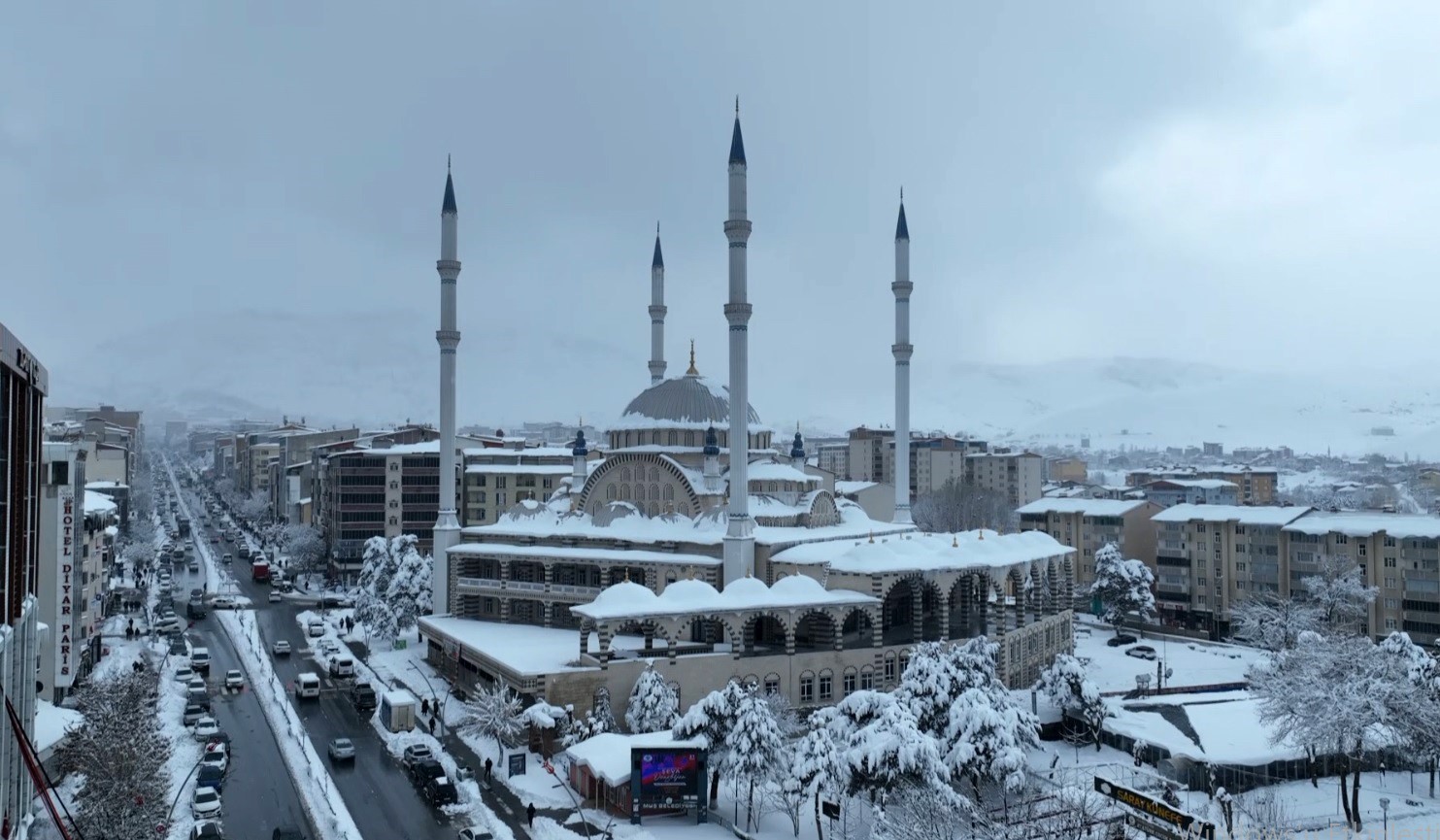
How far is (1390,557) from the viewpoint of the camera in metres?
61.2

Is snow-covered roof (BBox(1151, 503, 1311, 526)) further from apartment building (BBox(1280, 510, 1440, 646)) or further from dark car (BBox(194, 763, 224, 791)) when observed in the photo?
dark car (BBox(194, 763, 224, 791))

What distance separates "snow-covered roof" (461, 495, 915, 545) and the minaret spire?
15016 mm

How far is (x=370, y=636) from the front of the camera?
58250 millimetres

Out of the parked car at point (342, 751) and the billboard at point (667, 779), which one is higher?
the billboard at point (667, 779)

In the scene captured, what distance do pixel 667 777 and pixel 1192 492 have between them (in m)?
85.4

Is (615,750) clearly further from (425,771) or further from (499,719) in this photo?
(425,771)

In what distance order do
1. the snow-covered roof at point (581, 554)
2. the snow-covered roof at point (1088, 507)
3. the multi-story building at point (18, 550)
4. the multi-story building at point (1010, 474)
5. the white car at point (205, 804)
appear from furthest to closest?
the multi-story building at point (1010, 474)
the snow-covered roof at point (1088, 507)
the snow-covered roof at point (581, 554)
the white car at point (205, 804)
the multi-story building at point (18, 550)

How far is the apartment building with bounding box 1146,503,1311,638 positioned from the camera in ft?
220

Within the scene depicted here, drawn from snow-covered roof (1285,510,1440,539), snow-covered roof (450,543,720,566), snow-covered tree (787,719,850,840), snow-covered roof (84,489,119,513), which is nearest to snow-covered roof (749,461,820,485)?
snow-covered roof (450,543,720,566)

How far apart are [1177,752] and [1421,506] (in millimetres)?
116140

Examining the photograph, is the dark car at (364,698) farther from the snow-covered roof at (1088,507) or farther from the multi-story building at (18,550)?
the snow-covered roof at (1088,507)

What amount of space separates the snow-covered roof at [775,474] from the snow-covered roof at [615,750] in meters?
22.9

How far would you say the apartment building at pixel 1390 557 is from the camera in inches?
2338

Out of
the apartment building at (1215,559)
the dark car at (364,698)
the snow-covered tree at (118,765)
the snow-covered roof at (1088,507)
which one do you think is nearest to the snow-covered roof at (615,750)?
the snow-covered tree at (118,765)
